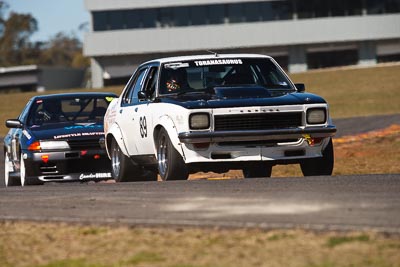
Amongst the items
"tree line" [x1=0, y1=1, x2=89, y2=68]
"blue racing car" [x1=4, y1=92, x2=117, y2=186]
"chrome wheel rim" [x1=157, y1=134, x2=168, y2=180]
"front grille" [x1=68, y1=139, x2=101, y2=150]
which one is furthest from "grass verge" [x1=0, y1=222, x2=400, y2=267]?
"tree line" [x1=0, y1=1, x2=89, y2=68]

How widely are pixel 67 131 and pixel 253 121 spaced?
472 cm

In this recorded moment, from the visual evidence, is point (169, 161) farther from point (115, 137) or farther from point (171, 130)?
point (115, 137)

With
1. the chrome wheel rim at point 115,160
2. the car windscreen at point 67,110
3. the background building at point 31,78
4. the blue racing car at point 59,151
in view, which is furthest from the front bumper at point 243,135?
the background building at point 31,78

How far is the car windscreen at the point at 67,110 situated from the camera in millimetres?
17688

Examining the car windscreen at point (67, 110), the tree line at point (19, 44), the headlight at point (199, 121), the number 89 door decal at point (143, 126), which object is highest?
the headlight at point (199, 121)

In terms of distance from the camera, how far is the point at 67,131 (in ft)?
55.8

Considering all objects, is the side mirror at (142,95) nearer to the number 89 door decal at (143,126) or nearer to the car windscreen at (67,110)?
the number 89 door decal at (143,126)

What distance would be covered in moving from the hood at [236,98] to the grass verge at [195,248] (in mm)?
4363

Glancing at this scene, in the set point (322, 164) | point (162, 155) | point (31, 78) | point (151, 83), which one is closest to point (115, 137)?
point (151, 83)

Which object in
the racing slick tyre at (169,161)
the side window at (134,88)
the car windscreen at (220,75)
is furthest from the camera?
the side window at (134,88)

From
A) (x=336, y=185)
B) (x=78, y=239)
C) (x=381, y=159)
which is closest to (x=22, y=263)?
(x=78, y=239)

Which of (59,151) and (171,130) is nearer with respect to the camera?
(171,130)

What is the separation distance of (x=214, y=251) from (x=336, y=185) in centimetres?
352

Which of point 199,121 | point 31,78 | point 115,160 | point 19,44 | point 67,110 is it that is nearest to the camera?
point 199,121
